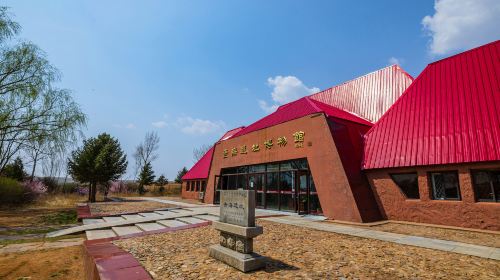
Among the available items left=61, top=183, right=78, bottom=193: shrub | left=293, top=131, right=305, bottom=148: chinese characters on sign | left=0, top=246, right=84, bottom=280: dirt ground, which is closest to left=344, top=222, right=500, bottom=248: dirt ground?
left=293, top=131, right=305, bottom=148: chinese characters on sign

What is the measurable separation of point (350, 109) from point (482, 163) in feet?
33.0

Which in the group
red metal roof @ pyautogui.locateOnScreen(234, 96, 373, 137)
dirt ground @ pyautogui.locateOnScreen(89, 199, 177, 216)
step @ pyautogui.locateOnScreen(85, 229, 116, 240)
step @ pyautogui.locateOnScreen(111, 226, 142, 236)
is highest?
red metal roof @ pyautogui.locateOnScreen(234, 96, 373, 137)

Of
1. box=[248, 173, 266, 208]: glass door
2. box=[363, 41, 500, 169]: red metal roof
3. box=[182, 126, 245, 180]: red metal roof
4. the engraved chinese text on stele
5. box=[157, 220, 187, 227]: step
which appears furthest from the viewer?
box=[182, 126, 245, 180]: red metal roof

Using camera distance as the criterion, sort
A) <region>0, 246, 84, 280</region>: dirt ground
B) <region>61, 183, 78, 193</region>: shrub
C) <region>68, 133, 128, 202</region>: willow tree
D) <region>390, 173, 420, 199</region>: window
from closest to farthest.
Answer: <region>0, 246, 84, 280</region>: dirt ground < <region>390, 173, 420, 199</region>: window < <region>68, 133, 128, 202</region>: willow tree < <region>61, 183, 78, 193</region>: shrub

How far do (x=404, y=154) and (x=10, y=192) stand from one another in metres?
28.0

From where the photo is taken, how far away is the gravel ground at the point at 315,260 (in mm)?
4996

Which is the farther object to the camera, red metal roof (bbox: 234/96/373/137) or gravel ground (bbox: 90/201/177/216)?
red metal roof (bbox: 234/96/373/137)

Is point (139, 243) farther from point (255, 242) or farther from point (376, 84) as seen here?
point (376, 84)

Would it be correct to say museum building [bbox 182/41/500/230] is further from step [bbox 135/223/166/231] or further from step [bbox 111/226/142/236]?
step [bbox 111/226/142/236]

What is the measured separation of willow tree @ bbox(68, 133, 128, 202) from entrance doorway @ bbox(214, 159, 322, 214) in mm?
15913

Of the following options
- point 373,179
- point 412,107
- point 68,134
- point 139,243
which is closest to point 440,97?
point 412,107

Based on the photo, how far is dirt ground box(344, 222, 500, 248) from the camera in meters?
8.01

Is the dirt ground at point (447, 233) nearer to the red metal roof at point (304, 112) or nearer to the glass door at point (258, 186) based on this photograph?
the red metal roof at point (304, 112)

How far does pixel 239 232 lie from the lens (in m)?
5.56
